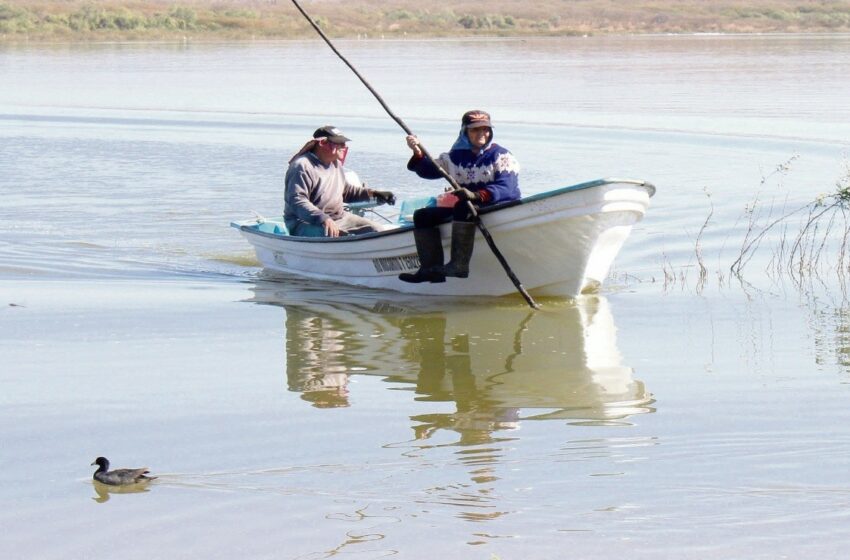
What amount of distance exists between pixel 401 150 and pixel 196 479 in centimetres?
1630

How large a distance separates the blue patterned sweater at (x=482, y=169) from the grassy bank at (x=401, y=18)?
53760mm

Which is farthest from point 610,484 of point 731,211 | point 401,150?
point 401,150

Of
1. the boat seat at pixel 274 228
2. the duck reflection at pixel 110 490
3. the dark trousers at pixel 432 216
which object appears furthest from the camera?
the boat seat at pixel 274 228

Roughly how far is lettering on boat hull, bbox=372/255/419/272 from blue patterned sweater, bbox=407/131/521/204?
0.90 m

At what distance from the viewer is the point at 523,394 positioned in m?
7.88

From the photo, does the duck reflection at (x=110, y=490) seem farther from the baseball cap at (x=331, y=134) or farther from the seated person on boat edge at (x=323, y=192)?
the baseball cap at (x=331, y=134)

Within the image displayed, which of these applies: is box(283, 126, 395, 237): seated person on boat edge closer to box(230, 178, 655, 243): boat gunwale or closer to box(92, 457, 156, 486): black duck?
box(230, 178, 655, 243): boat gunwale

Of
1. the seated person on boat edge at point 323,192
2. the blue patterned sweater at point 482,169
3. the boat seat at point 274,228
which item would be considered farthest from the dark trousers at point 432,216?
the boat seat at point 274,228

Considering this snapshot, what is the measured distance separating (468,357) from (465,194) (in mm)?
1636

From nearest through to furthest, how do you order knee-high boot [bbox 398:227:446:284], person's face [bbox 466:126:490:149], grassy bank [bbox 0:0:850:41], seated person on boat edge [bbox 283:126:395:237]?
person's face [bbox 466:126:490:149], knee-high boot [bbox 398:227:446:284], seated person on boat edge [bbox 283:126:395:237], grassy bank [bbox 0:0:850:41]

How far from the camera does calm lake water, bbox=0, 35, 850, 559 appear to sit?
5.54 metres

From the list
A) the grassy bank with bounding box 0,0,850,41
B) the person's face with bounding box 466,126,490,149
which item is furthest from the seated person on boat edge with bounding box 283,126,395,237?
the grassy bank with bounding box 0,0,850,41

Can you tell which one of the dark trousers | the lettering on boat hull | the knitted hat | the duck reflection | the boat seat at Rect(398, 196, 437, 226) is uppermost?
the knitted hat

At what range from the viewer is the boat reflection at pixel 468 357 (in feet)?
24.6
